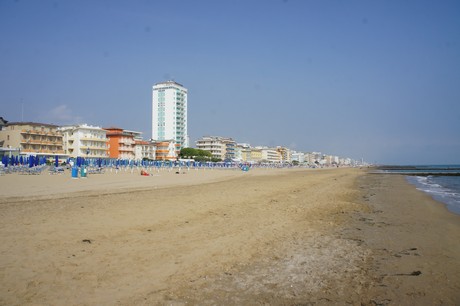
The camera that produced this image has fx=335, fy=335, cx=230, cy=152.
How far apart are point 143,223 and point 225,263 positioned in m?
3.53

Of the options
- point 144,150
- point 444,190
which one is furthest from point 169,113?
point 444,190

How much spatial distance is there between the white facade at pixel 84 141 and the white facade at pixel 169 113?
157 ft

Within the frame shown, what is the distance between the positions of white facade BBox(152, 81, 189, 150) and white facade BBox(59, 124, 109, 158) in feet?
157

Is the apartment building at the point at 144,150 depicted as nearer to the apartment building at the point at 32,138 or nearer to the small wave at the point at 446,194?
the apartment building at the point at 32,138

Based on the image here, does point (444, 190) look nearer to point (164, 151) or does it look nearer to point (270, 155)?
point (164, 151)

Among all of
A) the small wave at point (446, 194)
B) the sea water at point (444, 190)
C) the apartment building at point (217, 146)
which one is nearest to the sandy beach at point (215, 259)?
the small wave at point (446, 194)

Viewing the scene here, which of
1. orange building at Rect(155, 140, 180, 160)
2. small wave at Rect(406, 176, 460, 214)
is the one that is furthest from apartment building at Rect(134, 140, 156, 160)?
small wave at Rect(406, 176, 460, 214)

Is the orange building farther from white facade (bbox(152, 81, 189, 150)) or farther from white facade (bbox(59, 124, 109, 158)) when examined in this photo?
white facade (bbox(59, 124, 109, 158))

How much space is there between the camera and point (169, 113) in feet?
412

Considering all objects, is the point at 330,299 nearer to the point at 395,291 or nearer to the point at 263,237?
the point at 395,291

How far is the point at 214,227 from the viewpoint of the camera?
28.1 feet

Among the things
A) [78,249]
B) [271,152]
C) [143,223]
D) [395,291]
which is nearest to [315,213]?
[143,223]

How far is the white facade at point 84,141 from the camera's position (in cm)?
7425

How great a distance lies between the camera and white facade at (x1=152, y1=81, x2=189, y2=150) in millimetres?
125375
